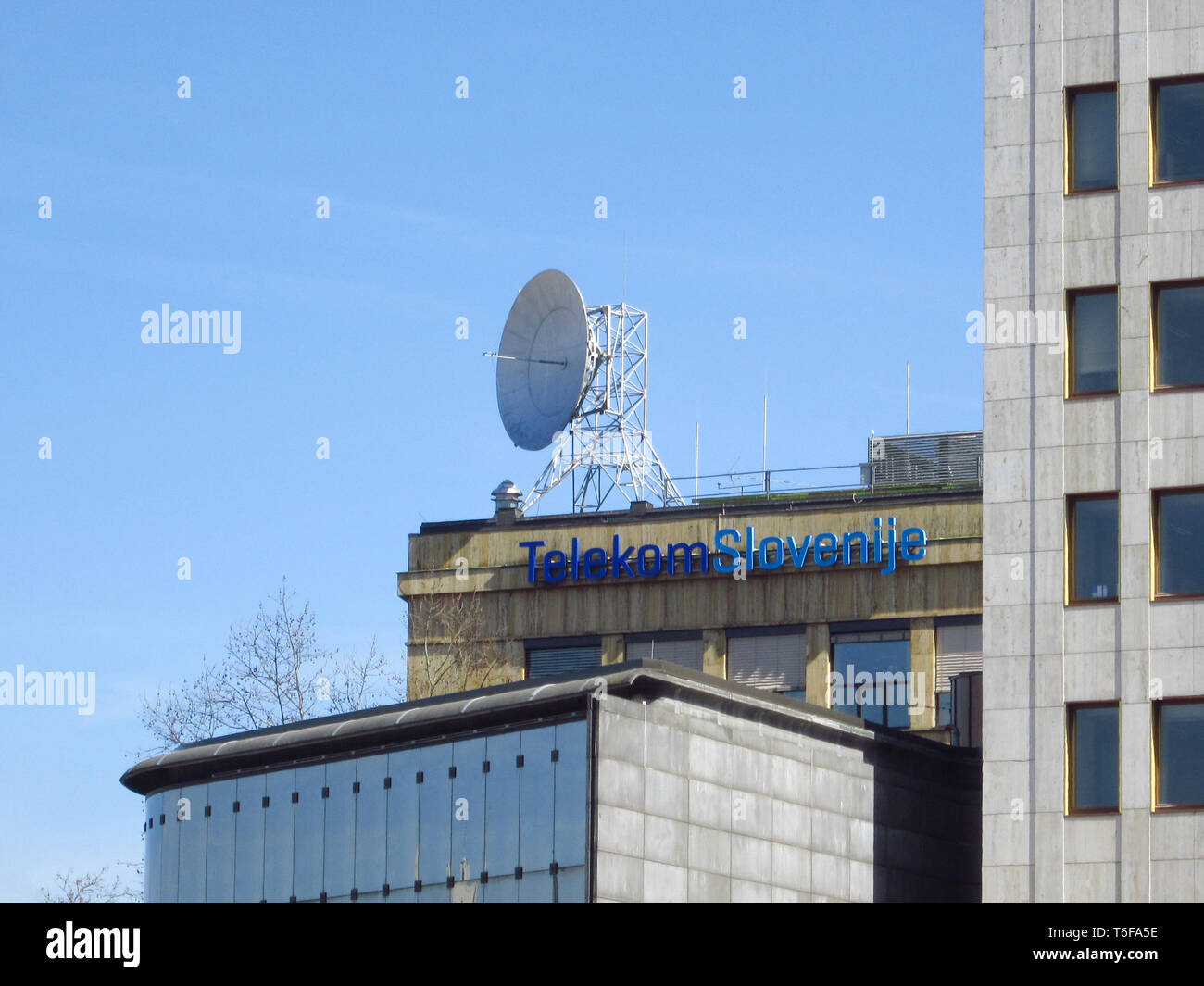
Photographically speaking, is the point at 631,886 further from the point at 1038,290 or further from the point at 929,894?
the point at 1038,290

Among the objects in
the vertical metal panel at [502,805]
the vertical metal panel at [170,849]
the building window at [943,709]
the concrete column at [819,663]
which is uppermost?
the concrete column at [819,663]

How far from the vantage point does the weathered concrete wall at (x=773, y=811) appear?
35750 mm

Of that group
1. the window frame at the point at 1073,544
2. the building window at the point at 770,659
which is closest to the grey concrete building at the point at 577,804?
the window frame at the point at 1073,544

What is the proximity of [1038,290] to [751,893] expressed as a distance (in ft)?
42.6

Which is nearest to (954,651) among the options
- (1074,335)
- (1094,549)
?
(1094,549)

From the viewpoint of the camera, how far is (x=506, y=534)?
6762 cm

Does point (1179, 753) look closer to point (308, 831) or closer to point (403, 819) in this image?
point (403, 819)

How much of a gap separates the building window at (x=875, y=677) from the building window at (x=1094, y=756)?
21275 mm

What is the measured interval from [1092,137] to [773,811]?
47.8 ft

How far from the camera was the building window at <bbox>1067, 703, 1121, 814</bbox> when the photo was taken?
127ft

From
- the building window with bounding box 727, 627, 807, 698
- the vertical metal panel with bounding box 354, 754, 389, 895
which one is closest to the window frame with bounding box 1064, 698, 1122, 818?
the vertical metal panel with bounding box 354, 754, 389, 895

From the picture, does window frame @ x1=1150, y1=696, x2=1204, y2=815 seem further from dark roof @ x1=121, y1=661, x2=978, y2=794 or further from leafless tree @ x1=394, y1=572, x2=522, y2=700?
leafless tree @ x1=394, y1=572, x2=522, y2=700

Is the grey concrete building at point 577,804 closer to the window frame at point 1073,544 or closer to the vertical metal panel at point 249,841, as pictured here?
the vertical metal panel at point 249,841
